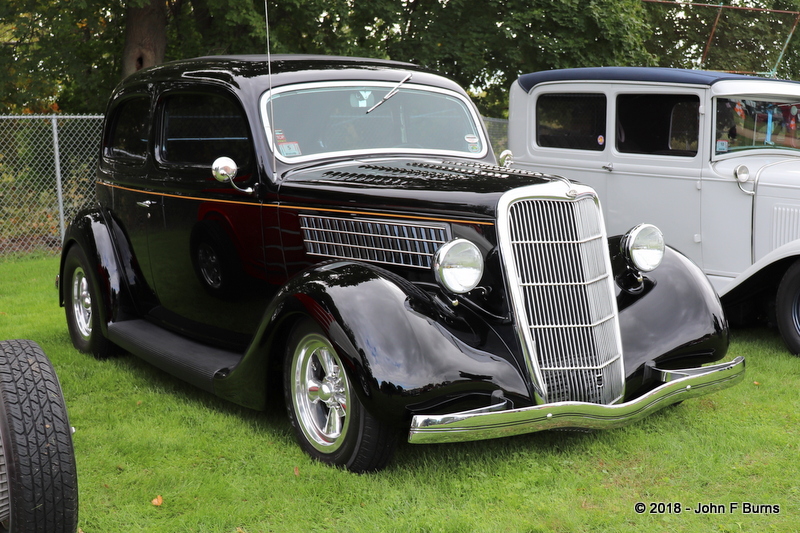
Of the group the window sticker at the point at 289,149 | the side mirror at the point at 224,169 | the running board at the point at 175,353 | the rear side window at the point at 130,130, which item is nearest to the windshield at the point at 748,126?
the window sticker at the point at 289,149

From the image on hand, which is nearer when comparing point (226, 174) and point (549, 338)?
point (549, 338)

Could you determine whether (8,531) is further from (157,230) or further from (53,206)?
(53,206)

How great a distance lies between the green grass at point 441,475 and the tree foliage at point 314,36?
896 cm

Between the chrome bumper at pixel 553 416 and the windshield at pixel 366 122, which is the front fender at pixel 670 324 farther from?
the windshield at pixel 366 122

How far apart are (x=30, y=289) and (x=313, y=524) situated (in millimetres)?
6215

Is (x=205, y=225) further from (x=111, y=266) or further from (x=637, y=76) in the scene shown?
(x=637, y=76)

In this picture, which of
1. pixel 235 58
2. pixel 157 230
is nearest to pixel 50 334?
pixel 157 230

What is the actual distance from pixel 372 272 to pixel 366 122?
133cm

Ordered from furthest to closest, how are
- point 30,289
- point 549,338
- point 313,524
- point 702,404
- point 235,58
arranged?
point 30,289
point 235,58
point 702,404
point 549,338
point 313,524

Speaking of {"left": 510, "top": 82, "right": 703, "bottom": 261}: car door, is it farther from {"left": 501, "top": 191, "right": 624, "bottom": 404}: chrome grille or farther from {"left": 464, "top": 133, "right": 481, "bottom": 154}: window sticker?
{"left": 501, "top": 191, "right": 624, "bottom": 404}: chrome grille

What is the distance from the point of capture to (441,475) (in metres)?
3.52

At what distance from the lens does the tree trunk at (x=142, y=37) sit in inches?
470

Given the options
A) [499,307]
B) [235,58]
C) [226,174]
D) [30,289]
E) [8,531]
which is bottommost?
[30,289]

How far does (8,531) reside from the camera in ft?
8.65
